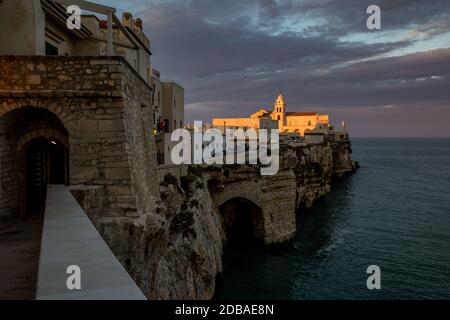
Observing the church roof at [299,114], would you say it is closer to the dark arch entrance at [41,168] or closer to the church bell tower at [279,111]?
the church bell tower at [279,111]

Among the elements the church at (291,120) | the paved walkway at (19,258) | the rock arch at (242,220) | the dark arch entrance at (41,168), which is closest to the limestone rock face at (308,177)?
the rock arch at (242,220)

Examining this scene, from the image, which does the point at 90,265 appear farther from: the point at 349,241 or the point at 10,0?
the point at 349,241

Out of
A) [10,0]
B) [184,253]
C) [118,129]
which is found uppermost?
[10,0]

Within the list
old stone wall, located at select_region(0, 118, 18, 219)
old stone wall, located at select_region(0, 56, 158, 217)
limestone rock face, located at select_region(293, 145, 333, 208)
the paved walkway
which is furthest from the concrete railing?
limestone rock face, located at select_region(293, 145, 333, 208)

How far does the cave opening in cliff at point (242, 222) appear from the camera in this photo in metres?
35.1

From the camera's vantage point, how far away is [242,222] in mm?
37125

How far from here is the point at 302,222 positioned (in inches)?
1781

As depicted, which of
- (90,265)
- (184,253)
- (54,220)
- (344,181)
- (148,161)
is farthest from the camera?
(344,181)

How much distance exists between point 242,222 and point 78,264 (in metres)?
33.3

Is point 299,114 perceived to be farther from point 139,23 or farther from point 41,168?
point 41,168

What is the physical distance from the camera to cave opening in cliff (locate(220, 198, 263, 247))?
35125mm

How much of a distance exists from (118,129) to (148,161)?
3636mm

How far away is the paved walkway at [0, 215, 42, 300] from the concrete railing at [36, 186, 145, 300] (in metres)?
0.65
